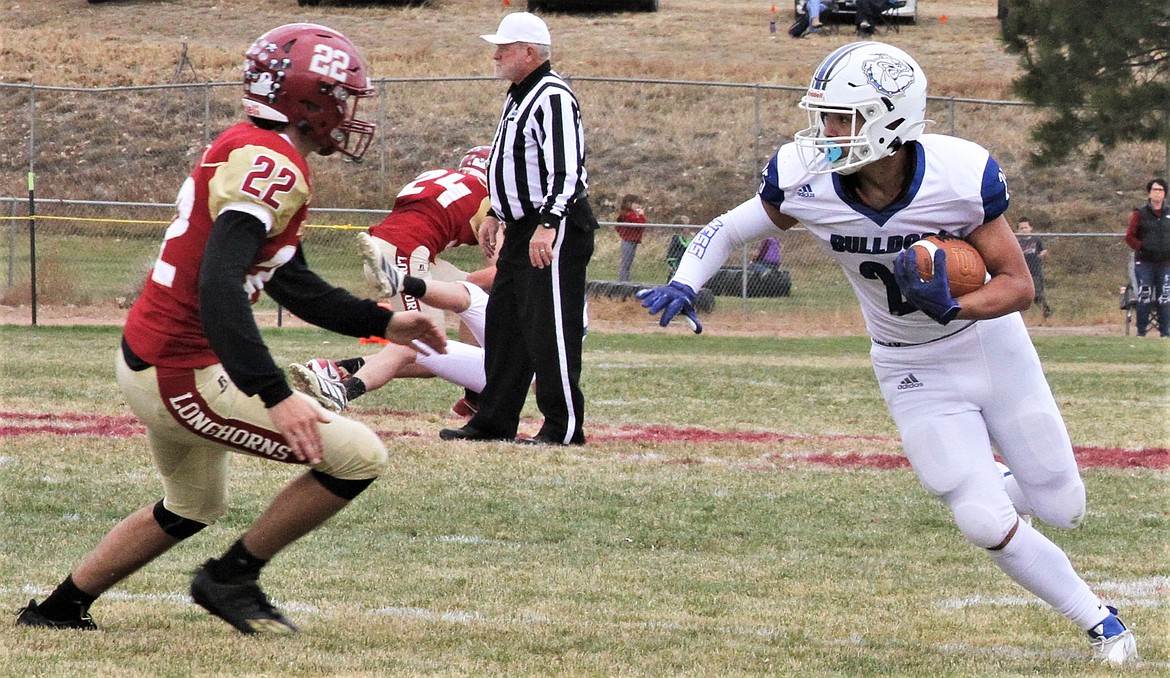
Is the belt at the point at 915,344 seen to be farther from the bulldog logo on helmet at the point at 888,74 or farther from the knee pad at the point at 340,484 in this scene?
the knee pad at the point at 340,484

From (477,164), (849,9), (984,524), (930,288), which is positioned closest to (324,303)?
(930,288)

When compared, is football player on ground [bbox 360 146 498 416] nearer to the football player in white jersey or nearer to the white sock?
the football player in white jersey

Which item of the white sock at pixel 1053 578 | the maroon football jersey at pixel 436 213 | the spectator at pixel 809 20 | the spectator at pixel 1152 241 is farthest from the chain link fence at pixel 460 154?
the white sock at pixel 1053 578

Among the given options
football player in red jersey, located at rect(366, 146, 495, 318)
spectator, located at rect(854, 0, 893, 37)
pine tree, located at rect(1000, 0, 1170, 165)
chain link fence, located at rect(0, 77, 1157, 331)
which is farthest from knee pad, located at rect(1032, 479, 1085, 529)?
spectator, located at rect(854, 0, 893, 37)

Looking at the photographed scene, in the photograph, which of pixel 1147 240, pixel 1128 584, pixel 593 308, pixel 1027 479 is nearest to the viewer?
pixel 1027 479

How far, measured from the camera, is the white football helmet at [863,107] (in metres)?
A: 4.06

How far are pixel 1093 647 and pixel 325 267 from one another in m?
15.0

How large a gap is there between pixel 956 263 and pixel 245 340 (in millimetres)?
1798

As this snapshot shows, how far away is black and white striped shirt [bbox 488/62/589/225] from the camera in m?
7.08

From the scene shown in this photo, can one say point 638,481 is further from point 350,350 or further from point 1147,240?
point 1147,240

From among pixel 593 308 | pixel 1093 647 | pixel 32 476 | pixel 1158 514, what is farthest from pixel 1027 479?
pixel 593 308

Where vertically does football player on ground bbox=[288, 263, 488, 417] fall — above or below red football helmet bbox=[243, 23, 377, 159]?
below

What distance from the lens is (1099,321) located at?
751 inches

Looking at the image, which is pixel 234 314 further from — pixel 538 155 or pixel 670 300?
pixel 538 155
